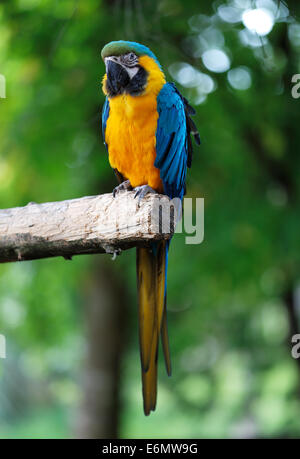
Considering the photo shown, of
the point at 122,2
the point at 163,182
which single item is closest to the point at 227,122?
the point at 122,2

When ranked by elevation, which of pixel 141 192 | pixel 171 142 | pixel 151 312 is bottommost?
pixel 151 312

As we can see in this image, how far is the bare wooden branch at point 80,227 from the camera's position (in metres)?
1.50

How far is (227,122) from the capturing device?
2.88 meters

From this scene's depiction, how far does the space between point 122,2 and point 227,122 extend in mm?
946

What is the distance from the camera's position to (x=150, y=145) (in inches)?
71.2

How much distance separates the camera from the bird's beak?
155 centimetres

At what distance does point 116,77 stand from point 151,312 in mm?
842
